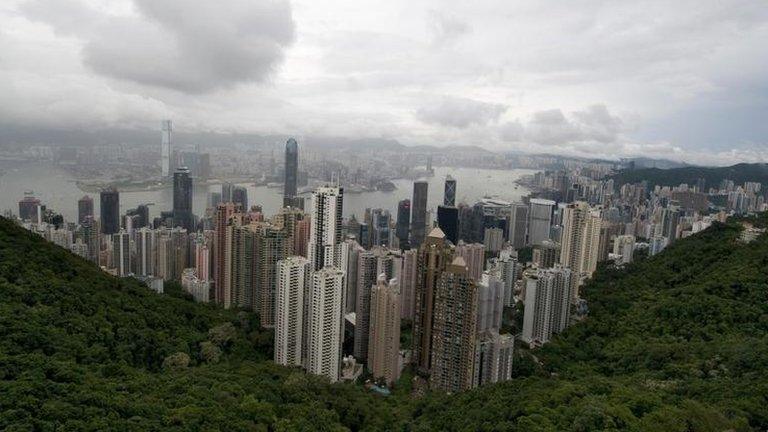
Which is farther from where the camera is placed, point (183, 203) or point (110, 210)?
point (183, 203)

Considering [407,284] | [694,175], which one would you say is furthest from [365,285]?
[694,175]

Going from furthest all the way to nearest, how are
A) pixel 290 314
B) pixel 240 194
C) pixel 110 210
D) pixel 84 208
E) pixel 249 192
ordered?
pixel 249 192
pixel 240 194
pixel 110 210
pixel 84 208
pixel 290 314

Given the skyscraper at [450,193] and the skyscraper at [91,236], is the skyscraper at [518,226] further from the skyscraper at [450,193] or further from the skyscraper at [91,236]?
the skyscraper at [91,236]

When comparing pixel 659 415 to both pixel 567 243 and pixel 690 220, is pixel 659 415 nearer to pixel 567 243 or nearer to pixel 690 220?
pixel 567 243

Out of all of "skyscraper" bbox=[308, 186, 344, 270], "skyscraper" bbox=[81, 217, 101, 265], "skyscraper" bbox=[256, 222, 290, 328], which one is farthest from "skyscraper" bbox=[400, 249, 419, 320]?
"skyscraper" bbox=[81, 217, 101, 265]

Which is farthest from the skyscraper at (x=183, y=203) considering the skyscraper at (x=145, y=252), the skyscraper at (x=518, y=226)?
the skyscraper at (x=518, y=226)

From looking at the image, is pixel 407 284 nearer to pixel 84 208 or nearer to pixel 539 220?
pixel 84 208

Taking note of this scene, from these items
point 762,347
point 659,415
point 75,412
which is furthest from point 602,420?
point 75,412

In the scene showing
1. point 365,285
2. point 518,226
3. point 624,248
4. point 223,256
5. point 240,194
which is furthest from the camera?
point 518,226

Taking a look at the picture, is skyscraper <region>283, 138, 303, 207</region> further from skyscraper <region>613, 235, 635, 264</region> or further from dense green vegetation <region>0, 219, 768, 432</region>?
skyscraper <region>613, 235, 635, 264</region>

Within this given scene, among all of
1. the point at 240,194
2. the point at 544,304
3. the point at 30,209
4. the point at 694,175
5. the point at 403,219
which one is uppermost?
the point at 694,175
